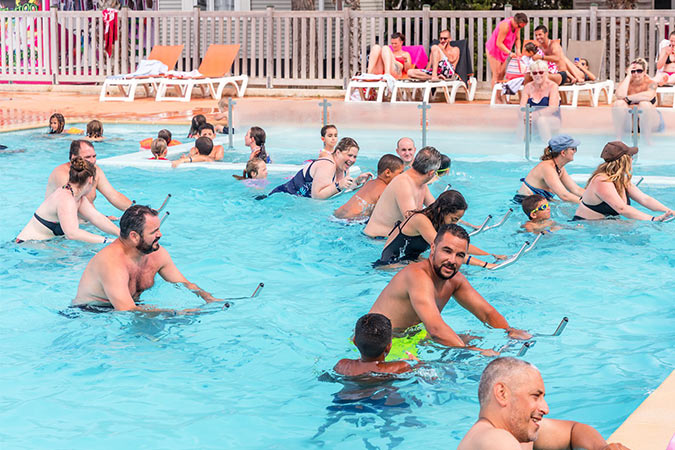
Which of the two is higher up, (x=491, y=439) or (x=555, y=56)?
(x=555, y=56)

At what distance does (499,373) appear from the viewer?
3.69m

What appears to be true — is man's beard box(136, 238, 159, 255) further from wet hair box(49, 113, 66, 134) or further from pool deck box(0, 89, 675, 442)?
wet hair box(49, 113, 66, 134)

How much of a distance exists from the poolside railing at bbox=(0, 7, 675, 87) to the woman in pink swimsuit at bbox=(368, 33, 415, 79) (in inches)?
48.7

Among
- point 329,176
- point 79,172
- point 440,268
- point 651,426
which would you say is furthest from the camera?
point 329,176

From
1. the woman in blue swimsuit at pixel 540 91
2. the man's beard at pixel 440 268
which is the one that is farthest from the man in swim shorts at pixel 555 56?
the man's beard at pixel 440 268

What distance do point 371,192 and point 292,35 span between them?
13.9 meters

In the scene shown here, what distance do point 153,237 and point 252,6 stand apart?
21.1m

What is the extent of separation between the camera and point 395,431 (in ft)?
17.5

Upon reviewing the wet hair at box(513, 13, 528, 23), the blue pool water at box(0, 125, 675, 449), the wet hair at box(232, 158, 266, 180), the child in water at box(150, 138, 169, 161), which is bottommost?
the blue pool water at box(0, 125, 675, 449)

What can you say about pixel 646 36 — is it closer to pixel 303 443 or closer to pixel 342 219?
pixel 342 219

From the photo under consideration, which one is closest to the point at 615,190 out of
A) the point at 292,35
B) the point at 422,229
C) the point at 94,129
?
the point at 422,229

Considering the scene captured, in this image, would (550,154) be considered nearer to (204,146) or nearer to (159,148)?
(204,146)

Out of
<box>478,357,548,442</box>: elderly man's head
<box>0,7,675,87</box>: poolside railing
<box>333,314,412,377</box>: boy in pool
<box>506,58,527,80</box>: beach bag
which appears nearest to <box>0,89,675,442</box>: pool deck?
<box>0,7,675,87</box>: poolside railing

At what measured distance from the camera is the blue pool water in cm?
554
